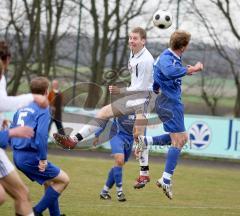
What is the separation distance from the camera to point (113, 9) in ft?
88.9

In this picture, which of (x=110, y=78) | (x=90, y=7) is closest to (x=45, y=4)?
(x=90, y=7)

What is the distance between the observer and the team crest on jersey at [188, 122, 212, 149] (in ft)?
73.3

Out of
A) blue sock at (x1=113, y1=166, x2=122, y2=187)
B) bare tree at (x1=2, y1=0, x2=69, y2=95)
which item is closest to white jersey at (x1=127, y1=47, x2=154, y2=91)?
blue sock at (x1=113, y1=166, x2=122, y2=187)

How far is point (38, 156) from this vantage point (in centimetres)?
982

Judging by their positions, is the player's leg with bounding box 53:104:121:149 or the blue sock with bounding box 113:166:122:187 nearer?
the player's leg with bounding box 53:104:121:149

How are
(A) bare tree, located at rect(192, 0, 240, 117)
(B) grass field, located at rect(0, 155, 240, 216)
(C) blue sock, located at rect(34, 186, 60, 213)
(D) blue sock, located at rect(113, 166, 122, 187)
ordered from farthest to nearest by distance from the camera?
(A) bare tree, located at rect(192, 0, 240, 117), (D) blue sock, located at rect(113, 166, 122, 187), (B) grass field, located at rect(0, 155, 240, 216), (C) blue sock, located at rect(34, 186, 60, 213)

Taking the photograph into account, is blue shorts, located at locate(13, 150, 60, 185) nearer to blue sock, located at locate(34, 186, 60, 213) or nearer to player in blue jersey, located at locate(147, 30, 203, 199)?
blue sock, located at locate(34, 186, 60, 213)

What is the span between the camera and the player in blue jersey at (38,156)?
961cm

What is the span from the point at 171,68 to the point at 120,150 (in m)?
Result: 2.55

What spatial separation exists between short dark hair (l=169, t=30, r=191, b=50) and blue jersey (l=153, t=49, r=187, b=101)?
0.11 meters

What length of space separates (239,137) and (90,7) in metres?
8.01

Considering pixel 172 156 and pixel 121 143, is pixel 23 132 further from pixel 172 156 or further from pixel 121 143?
pixel 121 143

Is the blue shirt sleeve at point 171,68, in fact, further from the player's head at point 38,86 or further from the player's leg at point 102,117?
the player's head at point 38,86

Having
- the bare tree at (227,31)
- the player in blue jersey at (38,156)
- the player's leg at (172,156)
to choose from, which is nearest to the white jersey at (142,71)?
the player's leg at (172,156)
